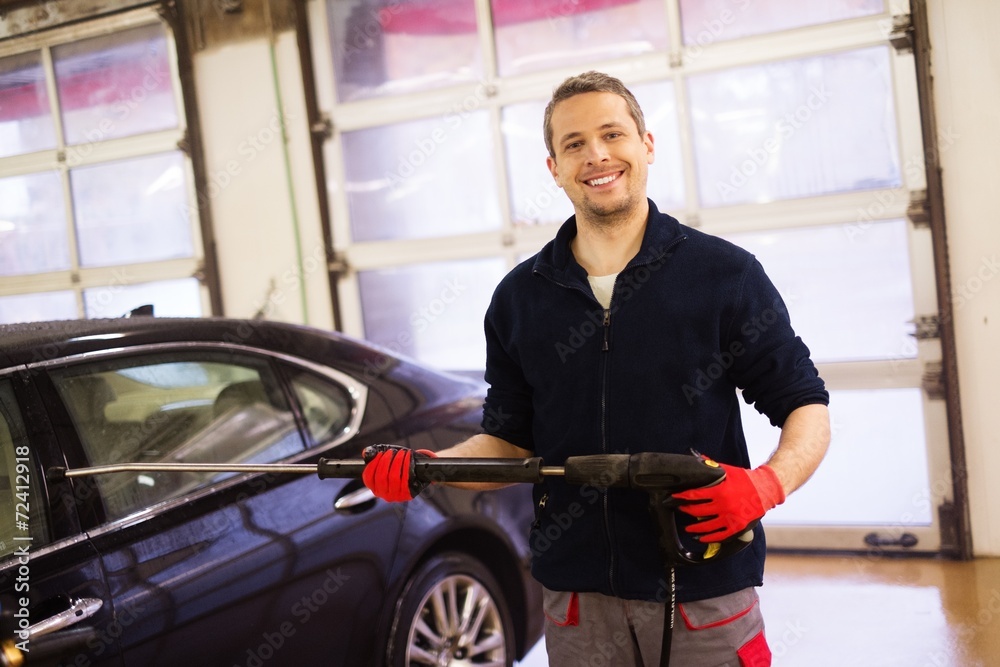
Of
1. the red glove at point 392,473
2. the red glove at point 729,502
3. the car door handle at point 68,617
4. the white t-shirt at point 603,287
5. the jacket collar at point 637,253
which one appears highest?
the jacket collar at point 637,253

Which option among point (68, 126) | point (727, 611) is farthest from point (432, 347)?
point (727, 611)

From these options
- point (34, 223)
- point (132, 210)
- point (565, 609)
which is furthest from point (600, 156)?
point (34, 223)

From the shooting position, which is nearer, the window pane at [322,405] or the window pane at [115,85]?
the window pane at [322,405]

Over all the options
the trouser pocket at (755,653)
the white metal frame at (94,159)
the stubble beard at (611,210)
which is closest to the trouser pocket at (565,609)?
the trouser pocket at (755,653)

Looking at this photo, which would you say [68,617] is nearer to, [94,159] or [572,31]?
[572,31]

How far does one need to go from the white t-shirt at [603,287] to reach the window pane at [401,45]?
3.16m

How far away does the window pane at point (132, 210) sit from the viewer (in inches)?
209

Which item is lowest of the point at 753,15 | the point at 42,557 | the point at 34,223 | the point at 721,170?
the point at 42,557

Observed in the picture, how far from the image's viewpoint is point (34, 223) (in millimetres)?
5633

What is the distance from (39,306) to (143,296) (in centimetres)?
74

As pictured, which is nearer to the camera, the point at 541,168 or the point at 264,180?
the point at 541,168

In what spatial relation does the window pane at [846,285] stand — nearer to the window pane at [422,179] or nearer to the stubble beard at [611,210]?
the window pane at [422,179]

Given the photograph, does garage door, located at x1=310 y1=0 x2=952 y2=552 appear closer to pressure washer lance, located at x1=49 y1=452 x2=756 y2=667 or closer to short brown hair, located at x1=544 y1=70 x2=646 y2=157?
short brown hair, located at x1=544 y1=70 x2=646 y2=157

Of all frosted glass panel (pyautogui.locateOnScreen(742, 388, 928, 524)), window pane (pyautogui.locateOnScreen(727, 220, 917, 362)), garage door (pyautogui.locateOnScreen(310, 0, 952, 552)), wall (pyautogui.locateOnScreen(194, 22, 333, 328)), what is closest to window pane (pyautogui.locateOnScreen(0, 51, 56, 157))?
wall (pyautogui.locateOnScreen(194, 22, 333, 328))
